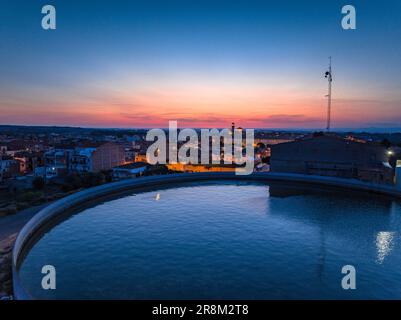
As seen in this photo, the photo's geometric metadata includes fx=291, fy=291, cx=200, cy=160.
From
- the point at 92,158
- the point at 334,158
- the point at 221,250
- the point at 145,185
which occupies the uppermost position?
the point at 334,158

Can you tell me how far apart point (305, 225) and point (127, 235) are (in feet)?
22.3

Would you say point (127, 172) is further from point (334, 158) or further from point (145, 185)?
point (334, 158)

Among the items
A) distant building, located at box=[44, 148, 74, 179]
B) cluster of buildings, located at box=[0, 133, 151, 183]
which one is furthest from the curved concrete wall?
distant building, located at box=[44, 148, 74, 179]

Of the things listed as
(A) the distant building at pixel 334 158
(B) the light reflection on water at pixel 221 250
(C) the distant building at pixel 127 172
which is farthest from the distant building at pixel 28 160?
(A) the distant building at pixel 334 158

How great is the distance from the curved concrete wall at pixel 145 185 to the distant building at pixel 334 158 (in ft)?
13.2

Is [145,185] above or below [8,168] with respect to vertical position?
above

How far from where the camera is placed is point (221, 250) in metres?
8.77

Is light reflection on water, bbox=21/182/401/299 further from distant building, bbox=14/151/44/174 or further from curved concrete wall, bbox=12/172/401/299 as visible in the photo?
distant building, bbox=14/151/44/174

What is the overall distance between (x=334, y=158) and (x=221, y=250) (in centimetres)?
1639

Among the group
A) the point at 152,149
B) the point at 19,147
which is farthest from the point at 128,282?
the point at 19,147

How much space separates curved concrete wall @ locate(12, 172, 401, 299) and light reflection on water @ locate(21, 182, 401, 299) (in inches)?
24.2

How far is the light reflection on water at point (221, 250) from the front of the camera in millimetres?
6730

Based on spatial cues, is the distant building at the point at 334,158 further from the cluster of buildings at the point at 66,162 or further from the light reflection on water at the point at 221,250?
the cluster of buildings at the point at 66,162

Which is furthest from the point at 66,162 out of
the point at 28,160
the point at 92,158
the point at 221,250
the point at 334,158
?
the point at 221,250
